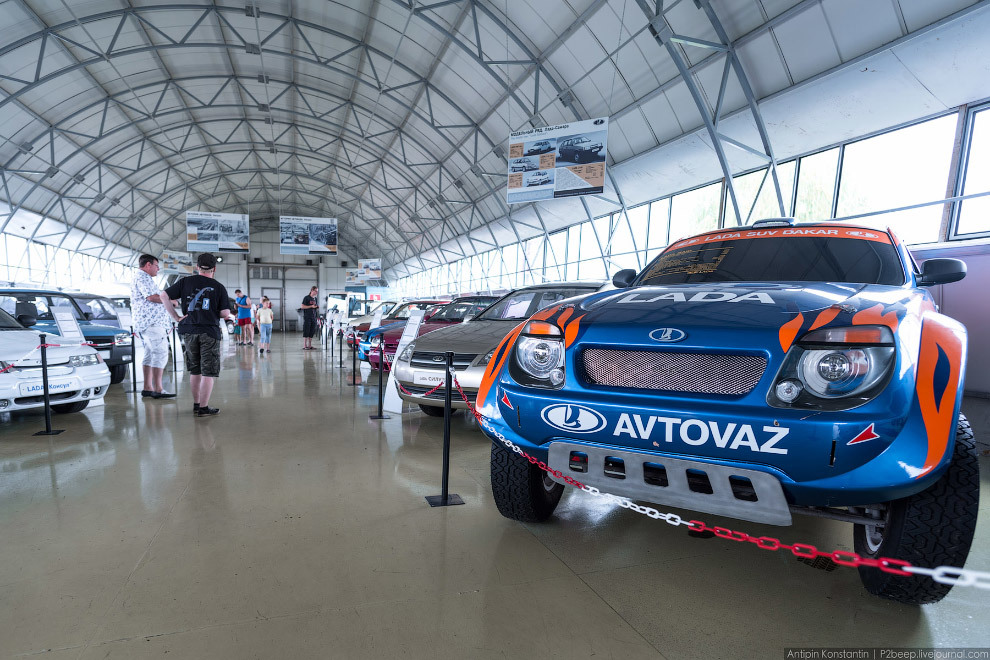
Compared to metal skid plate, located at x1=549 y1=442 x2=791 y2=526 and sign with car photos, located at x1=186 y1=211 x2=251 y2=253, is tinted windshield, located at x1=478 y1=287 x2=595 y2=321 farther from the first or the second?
sign with car photos, located at x1=186 y1=211 x2=251 y2=253

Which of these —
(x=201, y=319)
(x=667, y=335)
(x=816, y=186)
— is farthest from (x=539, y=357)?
(x=816, y=186)

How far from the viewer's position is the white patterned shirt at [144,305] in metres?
5.48

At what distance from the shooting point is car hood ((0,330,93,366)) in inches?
159

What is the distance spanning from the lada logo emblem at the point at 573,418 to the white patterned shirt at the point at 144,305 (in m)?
5.44

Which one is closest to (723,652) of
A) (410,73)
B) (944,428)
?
(944,428)

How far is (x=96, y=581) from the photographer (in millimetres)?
1941

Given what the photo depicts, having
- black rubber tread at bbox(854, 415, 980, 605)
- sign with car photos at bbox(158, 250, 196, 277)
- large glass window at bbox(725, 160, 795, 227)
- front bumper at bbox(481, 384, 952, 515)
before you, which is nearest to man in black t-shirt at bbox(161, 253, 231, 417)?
front bumper at bbox(481, 384, 952, 515)

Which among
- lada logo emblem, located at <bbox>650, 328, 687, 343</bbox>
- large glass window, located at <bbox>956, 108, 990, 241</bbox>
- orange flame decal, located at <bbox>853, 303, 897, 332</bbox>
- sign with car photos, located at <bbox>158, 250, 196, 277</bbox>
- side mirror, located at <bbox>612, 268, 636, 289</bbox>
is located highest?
sign with car photos, located at <bbox>158, 250, 196, 277</bbox>

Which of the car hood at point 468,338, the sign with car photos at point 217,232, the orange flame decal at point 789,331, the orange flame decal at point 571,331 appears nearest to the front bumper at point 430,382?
the car hood at point 468,338

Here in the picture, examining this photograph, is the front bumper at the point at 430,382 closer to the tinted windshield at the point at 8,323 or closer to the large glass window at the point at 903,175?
the tinted windshield at the point at 8,323

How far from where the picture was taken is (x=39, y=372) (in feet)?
13.9

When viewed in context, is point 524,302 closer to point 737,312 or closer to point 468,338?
A: point 468,338

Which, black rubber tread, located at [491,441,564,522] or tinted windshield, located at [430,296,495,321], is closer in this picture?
black rubber tread, located at [491,441,564,522]

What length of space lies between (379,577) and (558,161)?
9.27 metres
